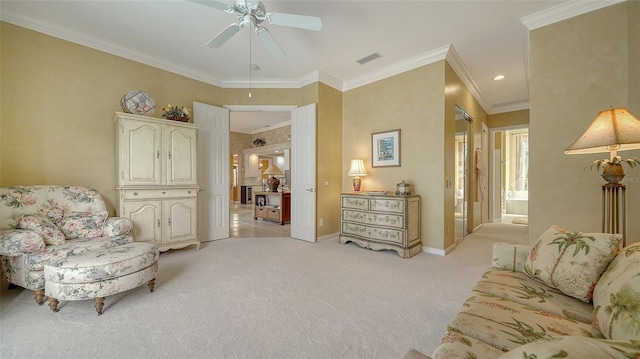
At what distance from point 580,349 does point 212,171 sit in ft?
14.9

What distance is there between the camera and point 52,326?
1.79 m

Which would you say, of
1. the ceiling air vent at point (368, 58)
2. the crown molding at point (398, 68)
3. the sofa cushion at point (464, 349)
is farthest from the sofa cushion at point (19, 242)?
the crown molding at point (398, 68)

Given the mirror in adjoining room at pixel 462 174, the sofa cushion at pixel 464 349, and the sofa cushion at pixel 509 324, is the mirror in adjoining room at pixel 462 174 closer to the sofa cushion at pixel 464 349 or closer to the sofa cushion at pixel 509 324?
the sofa cushion at pixel 509 324

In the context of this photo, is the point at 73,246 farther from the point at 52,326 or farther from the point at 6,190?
the point at 6,190

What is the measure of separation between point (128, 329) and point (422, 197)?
11.8ft

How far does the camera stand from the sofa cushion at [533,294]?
1.17 m

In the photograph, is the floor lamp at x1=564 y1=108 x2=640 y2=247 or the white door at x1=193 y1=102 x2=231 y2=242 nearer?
the floor lamp at x1=564 y1=108 x2=640 y2=247

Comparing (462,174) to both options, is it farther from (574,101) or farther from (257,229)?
(257,229)

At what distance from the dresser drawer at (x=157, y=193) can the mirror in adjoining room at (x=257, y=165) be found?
5.09 feet

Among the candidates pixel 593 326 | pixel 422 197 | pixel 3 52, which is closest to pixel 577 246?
pixel 593 326

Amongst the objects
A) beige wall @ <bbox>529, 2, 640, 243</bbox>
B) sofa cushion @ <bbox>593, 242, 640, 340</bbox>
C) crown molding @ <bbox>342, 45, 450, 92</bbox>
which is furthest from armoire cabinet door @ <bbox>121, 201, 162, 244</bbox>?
beige wall @ <bbox>529, 2, 640, 243</bbox>

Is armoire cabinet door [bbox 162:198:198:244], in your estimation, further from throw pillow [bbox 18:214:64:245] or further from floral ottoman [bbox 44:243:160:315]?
floral ottoman [bbox 44:243:160:315]

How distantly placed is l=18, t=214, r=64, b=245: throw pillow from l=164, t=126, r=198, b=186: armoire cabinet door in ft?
→ 4.14

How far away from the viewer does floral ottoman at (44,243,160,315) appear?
6.20 feet
